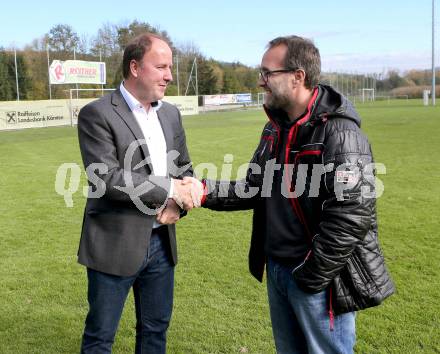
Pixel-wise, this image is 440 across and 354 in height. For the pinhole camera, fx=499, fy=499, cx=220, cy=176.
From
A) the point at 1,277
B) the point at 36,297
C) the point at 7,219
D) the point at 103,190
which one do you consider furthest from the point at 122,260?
the point at 7,219

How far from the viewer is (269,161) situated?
270cm

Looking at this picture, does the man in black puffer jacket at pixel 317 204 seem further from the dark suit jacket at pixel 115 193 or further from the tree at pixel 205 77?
the tree at pixel 205 77

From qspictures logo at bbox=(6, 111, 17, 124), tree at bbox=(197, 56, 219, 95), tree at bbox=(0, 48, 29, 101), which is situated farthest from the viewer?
tree at bbox=(197, 56, 219, 95)

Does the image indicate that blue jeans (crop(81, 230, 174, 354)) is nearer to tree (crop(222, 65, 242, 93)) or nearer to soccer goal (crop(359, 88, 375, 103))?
tree (crop(222, 65, 242, 93))

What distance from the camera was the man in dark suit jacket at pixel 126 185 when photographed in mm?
2777

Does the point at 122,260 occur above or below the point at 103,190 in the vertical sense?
below

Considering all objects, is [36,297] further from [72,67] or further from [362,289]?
[72,67]

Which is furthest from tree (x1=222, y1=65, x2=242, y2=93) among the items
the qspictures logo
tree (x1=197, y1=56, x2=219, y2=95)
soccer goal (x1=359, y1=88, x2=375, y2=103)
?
the qspictures logo

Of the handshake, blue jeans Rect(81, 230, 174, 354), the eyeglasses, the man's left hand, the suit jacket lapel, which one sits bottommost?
blue jeans Rect(81, 230, 174, 354)

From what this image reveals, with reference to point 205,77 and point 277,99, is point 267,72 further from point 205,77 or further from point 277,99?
point 205,77

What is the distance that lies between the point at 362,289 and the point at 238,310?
2420 millimetres

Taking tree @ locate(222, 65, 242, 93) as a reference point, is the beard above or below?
below

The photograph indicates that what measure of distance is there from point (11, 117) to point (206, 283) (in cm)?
2797

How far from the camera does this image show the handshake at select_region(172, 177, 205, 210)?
3.04 metres
